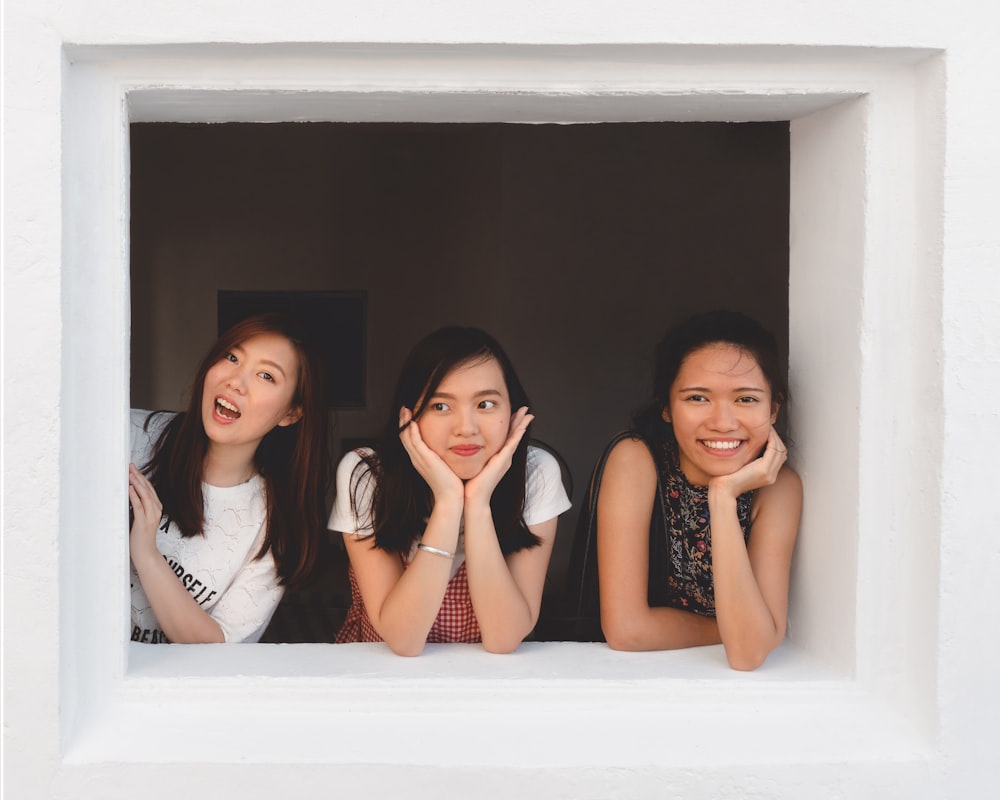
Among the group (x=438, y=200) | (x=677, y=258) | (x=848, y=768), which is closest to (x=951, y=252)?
(x=848, y=768)

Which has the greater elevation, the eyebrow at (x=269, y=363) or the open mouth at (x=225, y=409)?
the eyebrow at (x=269, y=363)

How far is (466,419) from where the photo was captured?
8.32 ft

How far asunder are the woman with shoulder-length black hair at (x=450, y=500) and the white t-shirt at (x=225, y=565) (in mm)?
326

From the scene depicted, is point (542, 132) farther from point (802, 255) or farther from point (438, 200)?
point (802, 255)

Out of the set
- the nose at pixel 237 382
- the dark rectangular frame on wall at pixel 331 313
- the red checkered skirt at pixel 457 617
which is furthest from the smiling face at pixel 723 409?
the dark rectangular frame on wall at pixel 331 313

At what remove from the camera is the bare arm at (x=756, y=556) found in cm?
238

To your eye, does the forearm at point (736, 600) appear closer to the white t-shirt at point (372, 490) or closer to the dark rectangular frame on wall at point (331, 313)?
the white t-shirt at point (372, 490)

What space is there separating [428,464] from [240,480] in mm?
688

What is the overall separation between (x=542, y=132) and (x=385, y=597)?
518 centimetres

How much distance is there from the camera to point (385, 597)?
2557 mm

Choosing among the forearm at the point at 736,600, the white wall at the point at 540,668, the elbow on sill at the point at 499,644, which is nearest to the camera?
the white wall at the point at 540,668

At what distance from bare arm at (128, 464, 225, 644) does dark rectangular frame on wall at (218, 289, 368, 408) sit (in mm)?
5747

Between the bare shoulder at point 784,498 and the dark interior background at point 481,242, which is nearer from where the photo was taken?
the bare shoulder at point 784,498

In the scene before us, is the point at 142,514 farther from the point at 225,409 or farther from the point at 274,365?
the point at 274,365
